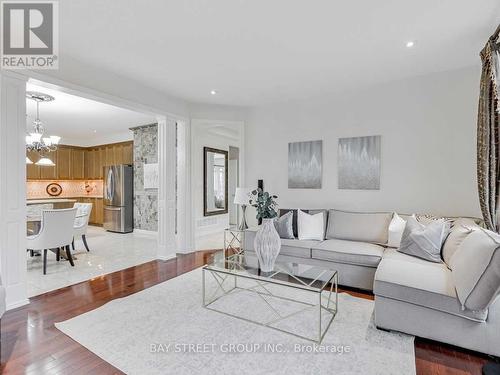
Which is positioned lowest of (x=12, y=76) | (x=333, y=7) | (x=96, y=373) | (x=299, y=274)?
(x=96, y=373)

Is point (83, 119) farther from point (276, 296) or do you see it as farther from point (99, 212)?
point (276, 296)

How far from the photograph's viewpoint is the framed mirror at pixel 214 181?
666 cm

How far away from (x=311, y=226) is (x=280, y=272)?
4.29 feet

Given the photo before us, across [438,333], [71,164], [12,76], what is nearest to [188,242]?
[12,76]

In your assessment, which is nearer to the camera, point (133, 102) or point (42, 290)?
point (42, 290)

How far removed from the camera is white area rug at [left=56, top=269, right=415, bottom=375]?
73.4 inches

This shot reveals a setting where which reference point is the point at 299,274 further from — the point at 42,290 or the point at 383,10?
the point at 42,290

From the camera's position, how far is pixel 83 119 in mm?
5934

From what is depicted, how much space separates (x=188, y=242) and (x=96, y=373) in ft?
10.1

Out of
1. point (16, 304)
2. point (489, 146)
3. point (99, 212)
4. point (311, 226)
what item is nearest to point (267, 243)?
point (311, 226)

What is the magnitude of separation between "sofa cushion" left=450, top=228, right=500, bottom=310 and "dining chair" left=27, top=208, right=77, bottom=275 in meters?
4.72

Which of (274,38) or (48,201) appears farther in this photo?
(48,201)

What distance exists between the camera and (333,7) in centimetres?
218

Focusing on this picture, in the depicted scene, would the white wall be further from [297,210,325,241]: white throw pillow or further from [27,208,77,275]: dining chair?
[27,208,77,275]: dining chair
